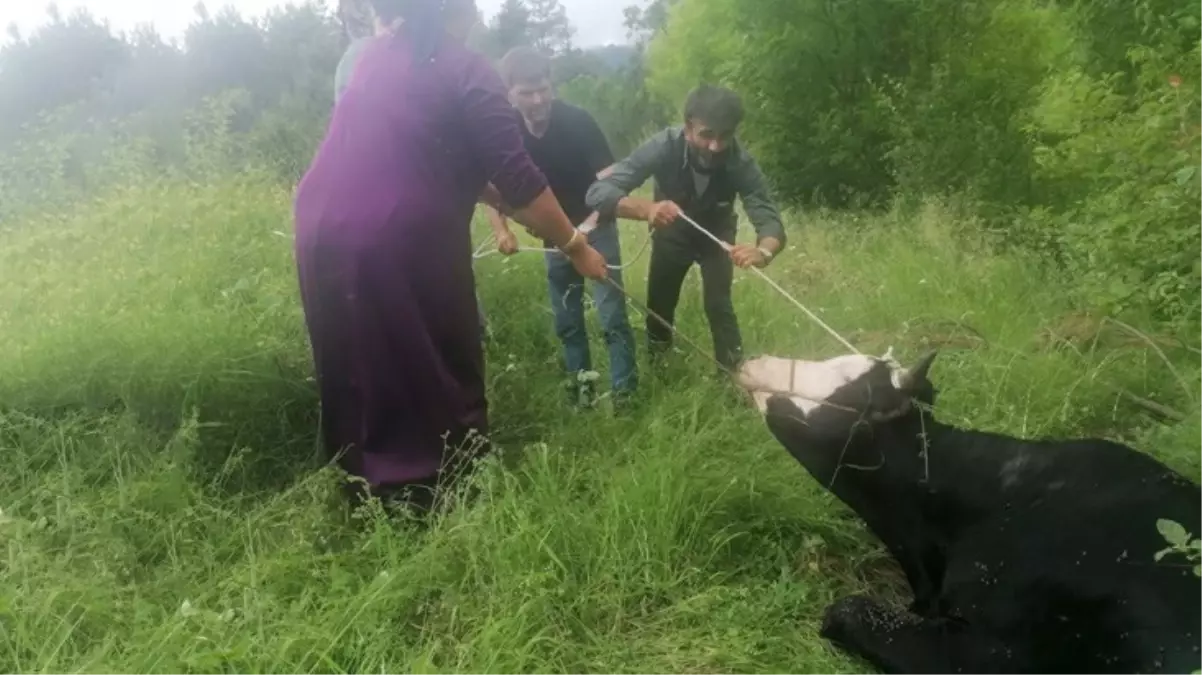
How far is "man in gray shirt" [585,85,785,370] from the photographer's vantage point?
3326 millimetres

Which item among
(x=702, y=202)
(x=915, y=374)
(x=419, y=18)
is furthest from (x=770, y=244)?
(x=419, y=18)

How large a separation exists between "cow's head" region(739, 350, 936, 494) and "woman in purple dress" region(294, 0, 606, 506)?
0.80m

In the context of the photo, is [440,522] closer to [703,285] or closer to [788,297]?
[788,297]

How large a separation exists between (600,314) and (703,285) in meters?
0.46

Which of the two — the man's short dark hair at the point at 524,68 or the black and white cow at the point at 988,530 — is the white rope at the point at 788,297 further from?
the man's short dark hair at the point at 524,68

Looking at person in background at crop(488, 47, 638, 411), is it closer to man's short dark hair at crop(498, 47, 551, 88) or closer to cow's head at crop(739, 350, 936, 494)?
man's short dark hair at crop(498, 47, 551, 88)

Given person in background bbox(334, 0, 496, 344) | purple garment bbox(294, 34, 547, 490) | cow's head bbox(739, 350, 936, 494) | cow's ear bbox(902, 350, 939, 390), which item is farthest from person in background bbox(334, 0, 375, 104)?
cow's ear bbox(902, 350, 939, 390)

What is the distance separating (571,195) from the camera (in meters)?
3.69

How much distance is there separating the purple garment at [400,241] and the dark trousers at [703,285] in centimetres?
117

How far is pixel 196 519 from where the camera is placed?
2.63 meters

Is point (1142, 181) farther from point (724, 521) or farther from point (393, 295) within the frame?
point (393, 295)

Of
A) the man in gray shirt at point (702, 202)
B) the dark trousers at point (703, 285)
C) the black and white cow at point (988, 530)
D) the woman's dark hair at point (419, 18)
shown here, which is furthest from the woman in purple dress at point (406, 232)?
the dark trousers at point (703, 285)

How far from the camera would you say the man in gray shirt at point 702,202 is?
333 centimetres

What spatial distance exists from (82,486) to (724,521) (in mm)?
1896
